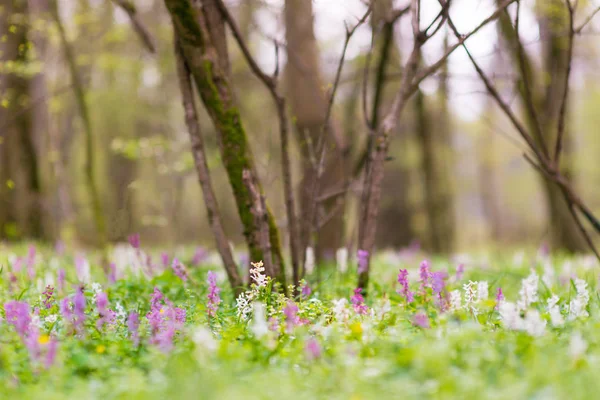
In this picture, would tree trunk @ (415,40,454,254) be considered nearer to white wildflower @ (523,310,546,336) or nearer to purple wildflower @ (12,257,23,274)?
purple wildflower @ (12,257,23,274)

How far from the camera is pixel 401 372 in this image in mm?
2475

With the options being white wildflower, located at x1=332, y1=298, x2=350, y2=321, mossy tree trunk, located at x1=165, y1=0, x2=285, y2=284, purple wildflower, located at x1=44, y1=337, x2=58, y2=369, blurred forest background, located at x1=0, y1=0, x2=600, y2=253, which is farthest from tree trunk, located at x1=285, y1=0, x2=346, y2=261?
purple wildflower, located at x1=44, y1=337, x2=58, y2=369

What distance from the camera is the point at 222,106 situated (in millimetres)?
4547

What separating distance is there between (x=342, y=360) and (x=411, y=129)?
13.6m

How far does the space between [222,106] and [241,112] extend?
566 centimetres

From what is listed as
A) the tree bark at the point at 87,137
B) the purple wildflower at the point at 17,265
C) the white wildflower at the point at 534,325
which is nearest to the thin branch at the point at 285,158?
→ the white wildflower at the point at 534,325

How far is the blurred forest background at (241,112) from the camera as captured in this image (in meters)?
6.54

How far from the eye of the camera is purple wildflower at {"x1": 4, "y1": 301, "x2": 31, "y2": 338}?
2.81 metres

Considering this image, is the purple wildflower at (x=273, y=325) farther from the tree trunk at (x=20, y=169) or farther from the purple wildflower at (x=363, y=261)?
the tree trunk at (x=20, y=169)

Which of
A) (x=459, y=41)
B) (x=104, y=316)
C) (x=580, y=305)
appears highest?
(x=459, y=41)

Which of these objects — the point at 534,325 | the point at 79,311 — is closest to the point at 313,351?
the point at 534,325

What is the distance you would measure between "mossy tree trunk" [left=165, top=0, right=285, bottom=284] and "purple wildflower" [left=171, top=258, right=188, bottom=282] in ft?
1.88

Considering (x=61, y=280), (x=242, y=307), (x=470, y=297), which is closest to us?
(x=470, y=297)

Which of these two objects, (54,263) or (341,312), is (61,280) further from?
(341,312)
